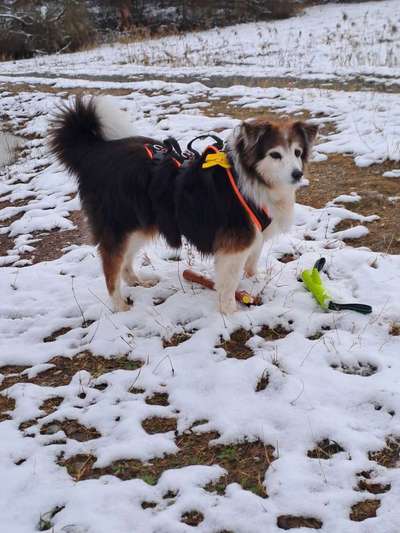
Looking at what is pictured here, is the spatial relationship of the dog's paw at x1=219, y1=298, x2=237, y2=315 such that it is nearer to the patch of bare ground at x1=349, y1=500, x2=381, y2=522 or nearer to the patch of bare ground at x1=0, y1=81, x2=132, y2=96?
the patch of bare ground at x1=349, y1=500, x2=381, y2=522

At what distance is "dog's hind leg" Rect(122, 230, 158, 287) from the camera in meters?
3.87

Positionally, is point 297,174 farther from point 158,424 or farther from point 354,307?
point 158,424

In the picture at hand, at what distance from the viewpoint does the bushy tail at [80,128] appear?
3.70m

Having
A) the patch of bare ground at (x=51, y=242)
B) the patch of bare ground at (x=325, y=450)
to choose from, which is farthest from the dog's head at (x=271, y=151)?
the patch of bare ground at (x=51, y=242)

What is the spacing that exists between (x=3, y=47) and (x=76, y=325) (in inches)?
998

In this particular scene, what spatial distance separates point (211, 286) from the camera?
164 inches

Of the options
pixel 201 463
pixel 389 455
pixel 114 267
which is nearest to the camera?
pixel 389 455

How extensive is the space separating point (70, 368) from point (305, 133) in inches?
97.0

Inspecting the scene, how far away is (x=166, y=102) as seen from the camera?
10.2 metres

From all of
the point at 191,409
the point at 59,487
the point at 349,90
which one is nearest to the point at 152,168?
the point at 191,409

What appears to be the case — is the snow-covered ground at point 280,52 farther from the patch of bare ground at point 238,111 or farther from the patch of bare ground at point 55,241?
the patch of bare ground at point 55,241

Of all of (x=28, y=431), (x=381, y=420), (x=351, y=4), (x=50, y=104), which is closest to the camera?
(x=381, y=420)

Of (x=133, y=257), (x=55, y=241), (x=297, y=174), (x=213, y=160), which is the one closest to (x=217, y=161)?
(x=213, y=160)

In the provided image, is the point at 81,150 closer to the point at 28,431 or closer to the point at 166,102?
the point at 28,431
